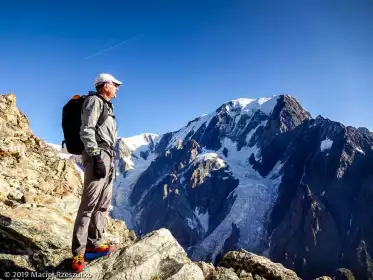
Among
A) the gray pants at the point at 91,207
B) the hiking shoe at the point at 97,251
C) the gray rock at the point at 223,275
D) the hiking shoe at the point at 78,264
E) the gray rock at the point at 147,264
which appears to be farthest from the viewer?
the gray rock at the point at 223,275

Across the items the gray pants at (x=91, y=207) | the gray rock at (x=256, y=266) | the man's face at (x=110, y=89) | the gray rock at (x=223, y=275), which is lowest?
the gray rock at (x=223, y=275)

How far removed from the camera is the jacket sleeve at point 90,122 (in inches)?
294

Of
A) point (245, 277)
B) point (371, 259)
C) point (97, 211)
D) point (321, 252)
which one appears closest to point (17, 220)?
point (97, 211)

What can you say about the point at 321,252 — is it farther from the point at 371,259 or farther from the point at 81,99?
the point at 81,99

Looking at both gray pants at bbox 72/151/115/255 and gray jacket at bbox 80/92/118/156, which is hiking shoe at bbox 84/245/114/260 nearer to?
gray pants at bbox 72/151/115/255

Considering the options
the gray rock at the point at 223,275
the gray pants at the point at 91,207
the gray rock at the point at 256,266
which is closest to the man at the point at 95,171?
the gray pants at the point at 91,207

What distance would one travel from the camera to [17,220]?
9.70m

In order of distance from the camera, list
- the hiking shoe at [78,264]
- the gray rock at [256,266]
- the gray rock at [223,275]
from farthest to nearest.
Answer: the gray rock at [256,266], the gray rock at [223,275], the hiking shoe at [78,264]

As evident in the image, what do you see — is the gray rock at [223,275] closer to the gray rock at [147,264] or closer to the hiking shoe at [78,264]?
the gray rock at [147,264]

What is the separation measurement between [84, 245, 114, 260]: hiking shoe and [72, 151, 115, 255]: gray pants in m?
0.11

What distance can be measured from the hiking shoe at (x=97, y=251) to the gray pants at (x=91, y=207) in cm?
11

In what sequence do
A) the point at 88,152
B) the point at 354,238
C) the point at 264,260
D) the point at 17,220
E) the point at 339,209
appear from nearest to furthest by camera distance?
the point at 88,152 < the point at 17,220 < the point at 264,260 < the point at 354,238 < the point at 339,209

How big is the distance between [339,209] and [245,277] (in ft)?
676

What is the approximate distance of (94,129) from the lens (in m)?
7.68
